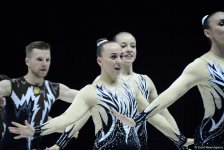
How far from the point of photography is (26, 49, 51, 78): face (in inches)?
187

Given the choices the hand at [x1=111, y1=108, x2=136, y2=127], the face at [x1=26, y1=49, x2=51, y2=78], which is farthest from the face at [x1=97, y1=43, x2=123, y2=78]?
the face at [x1=26, y1=49, x2=51, y2=78]

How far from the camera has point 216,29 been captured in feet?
12.5

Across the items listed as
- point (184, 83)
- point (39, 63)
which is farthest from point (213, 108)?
point (39, 63)

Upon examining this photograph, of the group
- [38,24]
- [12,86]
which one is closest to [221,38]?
[12,86]

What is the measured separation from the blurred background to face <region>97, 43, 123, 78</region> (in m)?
2.32

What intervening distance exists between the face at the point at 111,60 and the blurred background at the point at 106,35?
2324mm

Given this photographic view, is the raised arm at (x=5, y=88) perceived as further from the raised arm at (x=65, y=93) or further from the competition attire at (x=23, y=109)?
the raised arm at (x=65, y=93)

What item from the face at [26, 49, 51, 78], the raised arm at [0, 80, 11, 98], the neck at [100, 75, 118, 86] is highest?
the face at [26, 49, 51, 78]

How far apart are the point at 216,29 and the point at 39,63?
172 centimetres

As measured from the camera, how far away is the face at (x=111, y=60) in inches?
164

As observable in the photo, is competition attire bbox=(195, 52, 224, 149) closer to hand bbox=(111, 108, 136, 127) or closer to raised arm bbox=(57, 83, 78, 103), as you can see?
hand bbox=(111, 108, 136, 127)

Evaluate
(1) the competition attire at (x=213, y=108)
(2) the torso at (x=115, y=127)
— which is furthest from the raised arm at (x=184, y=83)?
(2) the torso at (x=115, y=127)

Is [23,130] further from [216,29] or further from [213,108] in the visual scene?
[216,29]

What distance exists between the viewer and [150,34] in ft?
21.6
